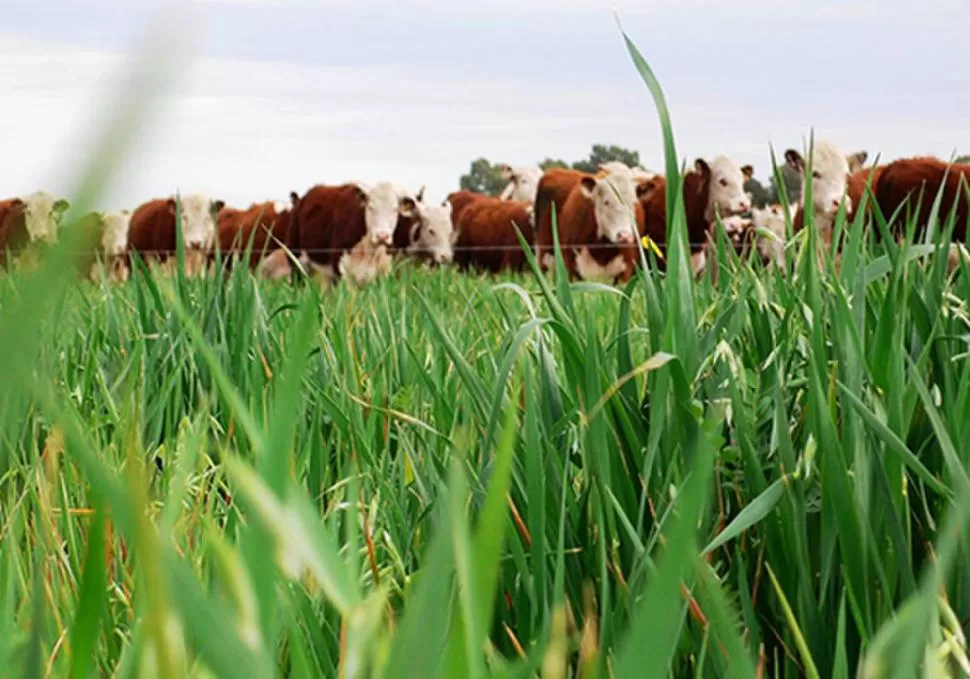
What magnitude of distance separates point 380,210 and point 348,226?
36cm

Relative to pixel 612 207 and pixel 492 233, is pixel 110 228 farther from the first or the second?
pixel 492 233

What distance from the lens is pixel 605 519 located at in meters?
1.00

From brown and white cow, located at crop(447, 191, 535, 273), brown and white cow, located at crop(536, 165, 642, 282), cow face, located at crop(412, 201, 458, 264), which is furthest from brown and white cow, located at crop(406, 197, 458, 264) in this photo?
brown and white cow, located at crop(536, 165, 642, 282)

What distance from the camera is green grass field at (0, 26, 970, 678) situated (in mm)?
325

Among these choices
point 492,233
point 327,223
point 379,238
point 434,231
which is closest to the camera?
point 379,238

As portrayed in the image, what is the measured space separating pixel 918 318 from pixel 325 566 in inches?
43.8

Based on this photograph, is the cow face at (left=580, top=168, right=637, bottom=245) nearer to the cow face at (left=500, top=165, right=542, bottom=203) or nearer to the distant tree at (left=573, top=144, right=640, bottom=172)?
the cow face at (left=500, top=165, right=542, bottom=203)

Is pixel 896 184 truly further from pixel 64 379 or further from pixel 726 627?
pixel 726 627

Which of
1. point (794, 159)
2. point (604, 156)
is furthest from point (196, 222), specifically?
point (604, 156)

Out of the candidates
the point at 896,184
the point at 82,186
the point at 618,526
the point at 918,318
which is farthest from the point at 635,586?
the point at 896,184

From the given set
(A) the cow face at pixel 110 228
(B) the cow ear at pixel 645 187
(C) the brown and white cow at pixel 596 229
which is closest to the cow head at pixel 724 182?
(B) the cow ear at pixel 645 187

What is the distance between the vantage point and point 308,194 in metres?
12.6

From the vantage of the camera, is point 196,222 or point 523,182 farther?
point 523,182

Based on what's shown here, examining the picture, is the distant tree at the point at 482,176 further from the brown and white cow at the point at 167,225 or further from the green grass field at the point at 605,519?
the green grass field at the point at 605,519
